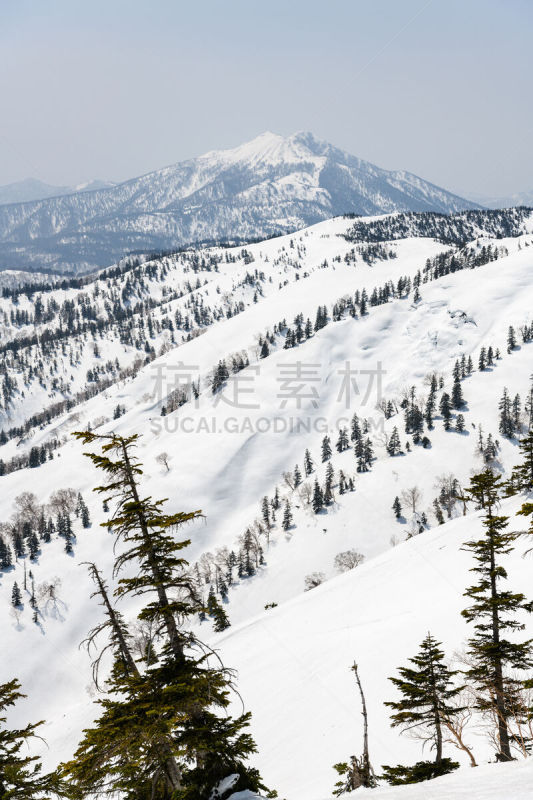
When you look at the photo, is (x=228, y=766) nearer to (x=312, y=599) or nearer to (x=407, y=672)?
(x=407, y=672)

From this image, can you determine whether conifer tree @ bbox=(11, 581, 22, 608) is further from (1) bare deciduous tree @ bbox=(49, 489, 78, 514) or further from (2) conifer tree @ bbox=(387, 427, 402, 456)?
(2) conifer tree @ bbox=(387, 427, 402, 456)

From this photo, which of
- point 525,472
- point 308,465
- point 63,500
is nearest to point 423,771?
point 525,472

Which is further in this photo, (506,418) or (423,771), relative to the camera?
(506,418)

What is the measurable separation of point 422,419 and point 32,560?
156167 mm

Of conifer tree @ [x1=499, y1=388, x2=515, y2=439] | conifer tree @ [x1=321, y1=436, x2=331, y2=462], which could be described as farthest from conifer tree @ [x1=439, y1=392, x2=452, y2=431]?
conifer tree @ [x1=321, y1=436, x2=331, y2=462]

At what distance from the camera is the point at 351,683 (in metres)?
43.2

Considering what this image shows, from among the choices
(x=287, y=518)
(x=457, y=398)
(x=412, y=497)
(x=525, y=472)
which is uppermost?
(x=525, y=472)

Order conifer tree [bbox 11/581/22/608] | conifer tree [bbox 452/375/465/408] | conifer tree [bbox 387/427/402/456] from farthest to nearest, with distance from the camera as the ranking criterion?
1. conifer tree [bbox 452/375/465/408]
2. conifer tree [bbox 387/427/402/456]
3. conifer tree [bbox 11/581/22/608]

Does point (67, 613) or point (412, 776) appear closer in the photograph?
point (412, 776)

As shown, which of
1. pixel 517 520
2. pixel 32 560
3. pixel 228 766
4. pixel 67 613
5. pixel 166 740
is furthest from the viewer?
pixel 32 560

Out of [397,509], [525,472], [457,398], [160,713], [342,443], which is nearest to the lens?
[160,713]

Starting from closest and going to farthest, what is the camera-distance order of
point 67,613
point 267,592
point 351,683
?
point 351,683 < point 267,592 < point 67,613

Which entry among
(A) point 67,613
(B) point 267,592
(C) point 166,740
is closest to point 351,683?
(C) point 166,740

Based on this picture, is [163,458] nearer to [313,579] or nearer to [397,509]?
[313,579]
